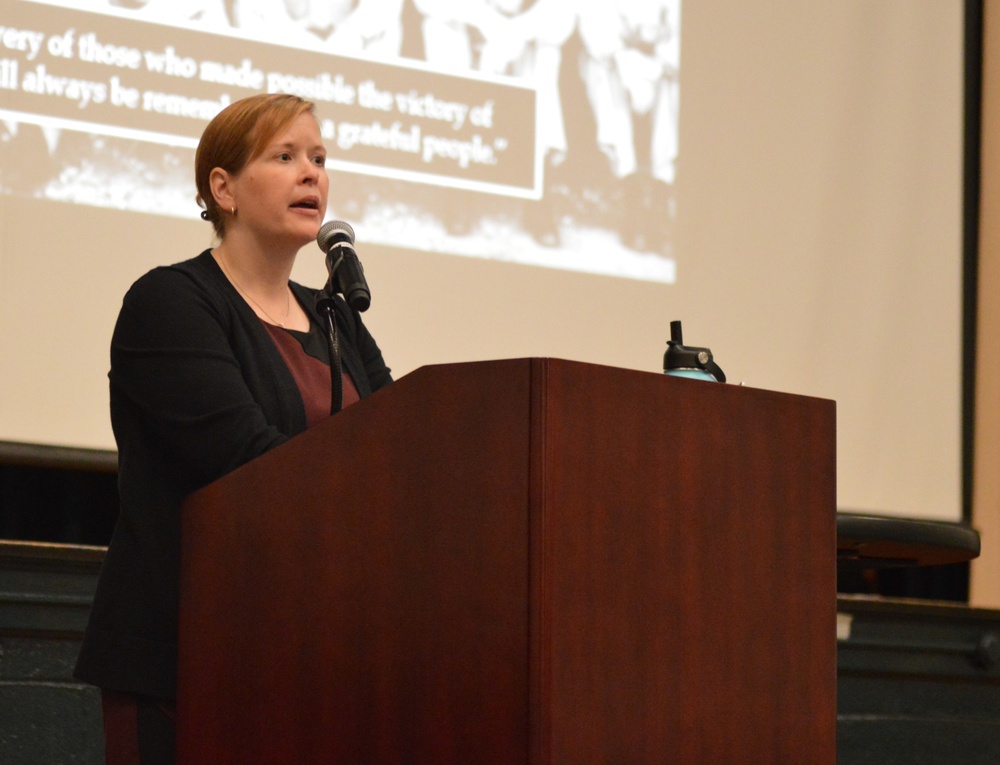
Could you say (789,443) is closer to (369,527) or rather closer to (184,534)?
(369,527)

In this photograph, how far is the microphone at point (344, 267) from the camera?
1513 millimetres

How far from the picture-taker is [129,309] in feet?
4.93

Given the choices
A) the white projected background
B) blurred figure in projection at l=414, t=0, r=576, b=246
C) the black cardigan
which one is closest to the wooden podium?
the black cardigan

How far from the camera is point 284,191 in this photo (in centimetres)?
164

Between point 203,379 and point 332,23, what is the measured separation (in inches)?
66.3

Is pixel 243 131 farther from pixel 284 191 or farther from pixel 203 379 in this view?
pixel 203 379

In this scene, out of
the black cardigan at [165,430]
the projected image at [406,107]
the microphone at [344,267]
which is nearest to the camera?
the black cardigan at [165,430]

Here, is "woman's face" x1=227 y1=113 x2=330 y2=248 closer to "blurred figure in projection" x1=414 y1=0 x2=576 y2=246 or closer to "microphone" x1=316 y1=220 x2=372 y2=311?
"microphone" x1=316 y1=220 x2=372 y2=311

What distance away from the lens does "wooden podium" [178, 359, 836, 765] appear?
1.14 m

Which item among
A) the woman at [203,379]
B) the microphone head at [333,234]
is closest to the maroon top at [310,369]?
the woman at [203,379]

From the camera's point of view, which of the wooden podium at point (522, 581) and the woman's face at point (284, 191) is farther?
the woman's face at point (284, 191)

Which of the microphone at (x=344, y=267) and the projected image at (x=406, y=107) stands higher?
the projected image at (x=406, y=107)

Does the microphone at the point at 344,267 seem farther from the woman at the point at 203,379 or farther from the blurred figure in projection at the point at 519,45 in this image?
the blurred figure in projection at the point at 519,45

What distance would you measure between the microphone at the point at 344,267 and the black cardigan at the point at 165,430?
115mm
